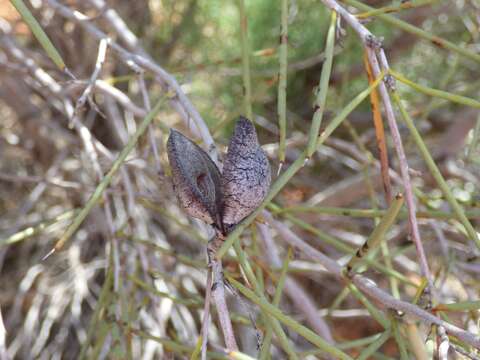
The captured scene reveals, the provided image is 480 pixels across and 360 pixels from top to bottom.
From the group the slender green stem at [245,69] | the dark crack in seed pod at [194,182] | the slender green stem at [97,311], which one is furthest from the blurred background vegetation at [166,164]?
the dark crack in seed pod at [194,182]

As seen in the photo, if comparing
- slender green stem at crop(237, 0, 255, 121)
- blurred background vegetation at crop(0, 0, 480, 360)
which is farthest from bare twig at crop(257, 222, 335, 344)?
slender green stem at crop(237, 0, 255, 121)

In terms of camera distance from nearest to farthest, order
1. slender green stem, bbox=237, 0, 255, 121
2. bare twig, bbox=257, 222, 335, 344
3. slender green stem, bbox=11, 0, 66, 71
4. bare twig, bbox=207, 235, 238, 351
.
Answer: bare twig, bbox=207, 235, 238, 351
slender green stem, bbox=11, 0, 66, 71
slender green stem, bbox=237, 0, 255, 121
bare twig, bbox=257, 222, 335, 344

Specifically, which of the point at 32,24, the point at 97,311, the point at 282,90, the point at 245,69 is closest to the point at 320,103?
the point at 282,90

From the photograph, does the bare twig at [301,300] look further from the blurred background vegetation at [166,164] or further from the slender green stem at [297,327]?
the slender green stem at [297,327]

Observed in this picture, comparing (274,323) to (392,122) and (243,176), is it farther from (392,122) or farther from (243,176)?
(392,122)

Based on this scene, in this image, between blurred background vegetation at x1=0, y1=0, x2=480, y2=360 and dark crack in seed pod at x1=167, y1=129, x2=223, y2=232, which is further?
blurred background vegetation at x1=0, y1=0, x2=480, y2=360

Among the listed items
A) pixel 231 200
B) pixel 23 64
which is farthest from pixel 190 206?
pixel 23 64

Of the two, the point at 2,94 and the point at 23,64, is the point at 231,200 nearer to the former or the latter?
the point at 23,64

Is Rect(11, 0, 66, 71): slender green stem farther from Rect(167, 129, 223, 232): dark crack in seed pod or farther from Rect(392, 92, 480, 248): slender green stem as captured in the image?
Rect(392, 92, 480, 248): slender green stem

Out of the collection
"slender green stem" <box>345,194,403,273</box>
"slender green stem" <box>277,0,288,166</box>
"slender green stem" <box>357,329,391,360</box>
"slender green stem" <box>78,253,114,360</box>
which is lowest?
"slender green stem" <box>78,253,114,360</box>
